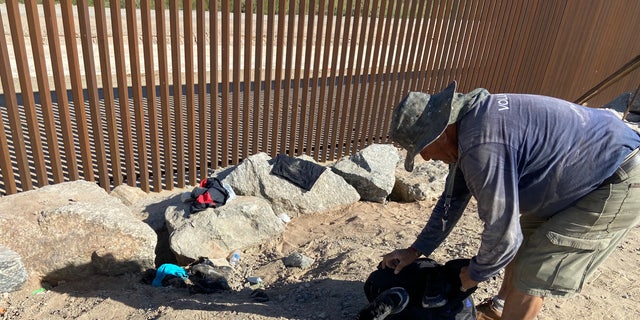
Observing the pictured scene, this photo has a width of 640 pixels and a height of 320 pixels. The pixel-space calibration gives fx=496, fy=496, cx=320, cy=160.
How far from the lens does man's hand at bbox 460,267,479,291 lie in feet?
7.03

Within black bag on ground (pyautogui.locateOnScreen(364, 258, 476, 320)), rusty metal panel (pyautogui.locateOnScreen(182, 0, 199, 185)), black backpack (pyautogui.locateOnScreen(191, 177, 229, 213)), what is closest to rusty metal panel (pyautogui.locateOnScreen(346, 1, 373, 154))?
rusty metal panel (pyautogui.locateOnScreen(182, 0, 199, 185))

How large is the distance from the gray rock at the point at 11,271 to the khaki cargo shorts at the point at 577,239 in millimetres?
2722

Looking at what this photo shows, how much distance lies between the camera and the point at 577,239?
2141mm

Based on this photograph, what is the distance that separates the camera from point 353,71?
18.5 ft

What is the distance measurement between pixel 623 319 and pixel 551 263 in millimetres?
1148

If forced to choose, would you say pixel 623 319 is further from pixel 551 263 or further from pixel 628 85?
pixel 628 85

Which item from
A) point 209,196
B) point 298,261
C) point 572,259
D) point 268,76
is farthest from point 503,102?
point 268,76

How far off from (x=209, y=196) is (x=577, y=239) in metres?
2.69

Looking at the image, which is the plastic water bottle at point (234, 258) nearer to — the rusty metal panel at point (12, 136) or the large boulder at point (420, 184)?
the rusty metal panel at point (12, 136)

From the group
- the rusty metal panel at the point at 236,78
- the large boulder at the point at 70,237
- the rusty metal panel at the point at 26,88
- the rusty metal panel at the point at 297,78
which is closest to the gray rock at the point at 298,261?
the large boulder at the point at 70,237

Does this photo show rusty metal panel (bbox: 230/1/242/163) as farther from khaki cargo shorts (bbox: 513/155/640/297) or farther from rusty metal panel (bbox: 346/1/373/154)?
khaki cargo shorts (bbox: 513/155/640/297)

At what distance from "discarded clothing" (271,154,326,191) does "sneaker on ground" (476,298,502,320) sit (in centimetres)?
206

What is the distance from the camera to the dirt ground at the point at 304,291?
276cm

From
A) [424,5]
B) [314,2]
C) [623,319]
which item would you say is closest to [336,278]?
[623,319]
